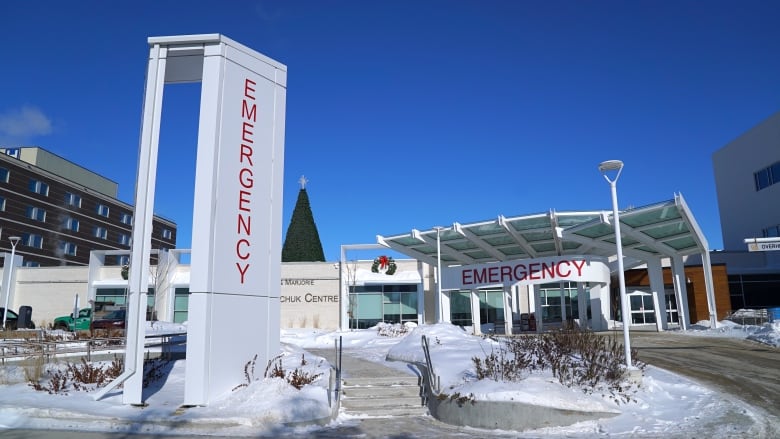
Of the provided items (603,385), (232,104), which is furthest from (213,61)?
(603,385)

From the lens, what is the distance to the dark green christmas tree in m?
44.1

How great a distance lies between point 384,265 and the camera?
124ft

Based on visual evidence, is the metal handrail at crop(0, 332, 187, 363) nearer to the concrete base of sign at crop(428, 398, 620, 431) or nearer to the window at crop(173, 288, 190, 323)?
the concrete base of sign at crop(428, 398, 620, 431)

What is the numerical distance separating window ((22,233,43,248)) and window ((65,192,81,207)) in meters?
5.54

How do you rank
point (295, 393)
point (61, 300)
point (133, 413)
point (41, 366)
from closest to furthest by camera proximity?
point (133, 413) < point (295, 393) < point (41, 366) < point (61, 300)

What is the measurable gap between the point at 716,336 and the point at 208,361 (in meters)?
19.4

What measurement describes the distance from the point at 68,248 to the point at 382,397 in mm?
61256

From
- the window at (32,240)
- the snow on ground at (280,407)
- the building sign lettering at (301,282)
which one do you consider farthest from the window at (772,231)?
the window at (32,240)

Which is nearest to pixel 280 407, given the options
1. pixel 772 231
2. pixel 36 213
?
pixel 772 231

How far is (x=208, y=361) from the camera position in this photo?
9.98 meters

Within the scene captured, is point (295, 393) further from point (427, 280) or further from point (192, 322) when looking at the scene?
point (427, 280)

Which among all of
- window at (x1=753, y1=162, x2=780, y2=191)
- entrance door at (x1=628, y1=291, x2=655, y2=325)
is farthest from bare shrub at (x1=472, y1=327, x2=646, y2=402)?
window at (x1=753, y1=162, x2=780, y2=191)

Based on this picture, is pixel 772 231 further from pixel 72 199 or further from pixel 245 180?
pixel 72 199

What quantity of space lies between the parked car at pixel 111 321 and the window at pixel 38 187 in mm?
31606
